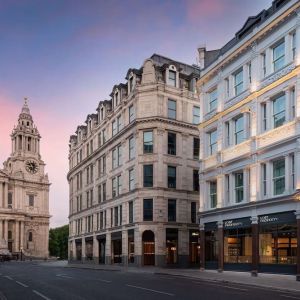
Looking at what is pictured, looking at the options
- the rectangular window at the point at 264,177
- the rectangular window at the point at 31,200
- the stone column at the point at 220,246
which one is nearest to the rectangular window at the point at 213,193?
the stone column at the point at 220,246

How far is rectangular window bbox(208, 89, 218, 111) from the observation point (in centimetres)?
4120

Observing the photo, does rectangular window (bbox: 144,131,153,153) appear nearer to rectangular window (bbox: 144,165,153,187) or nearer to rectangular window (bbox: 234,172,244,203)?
rectangular window (bbox: 144,165,153,187)

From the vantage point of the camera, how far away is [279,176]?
32031 mm

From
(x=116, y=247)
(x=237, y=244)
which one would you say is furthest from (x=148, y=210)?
(x=237, y=244)

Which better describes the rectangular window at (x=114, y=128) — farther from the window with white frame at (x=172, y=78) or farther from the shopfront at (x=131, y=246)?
the shopfront at (x=131, y=246)

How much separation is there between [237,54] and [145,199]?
21.4 m

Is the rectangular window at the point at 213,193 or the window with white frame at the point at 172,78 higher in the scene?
the window with white frame at the point at 172,78

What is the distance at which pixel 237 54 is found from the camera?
37.1 m

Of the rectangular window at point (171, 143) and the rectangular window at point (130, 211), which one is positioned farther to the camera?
the rectangular window at point (130, 211)

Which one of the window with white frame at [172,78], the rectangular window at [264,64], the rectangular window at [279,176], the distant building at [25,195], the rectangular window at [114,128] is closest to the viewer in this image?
the rectangular window at [279,176]

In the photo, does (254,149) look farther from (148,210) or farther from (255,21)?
(148,210)

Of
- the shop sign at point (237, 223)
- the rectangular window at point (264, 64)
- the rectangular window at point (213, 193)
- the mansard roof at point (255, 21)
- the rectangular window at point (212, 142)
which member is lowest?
the shop sign at point (237, 223)

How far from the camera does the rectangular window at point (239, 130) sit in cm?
3672

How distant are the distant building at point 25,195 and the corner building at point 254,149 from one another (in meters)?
108
